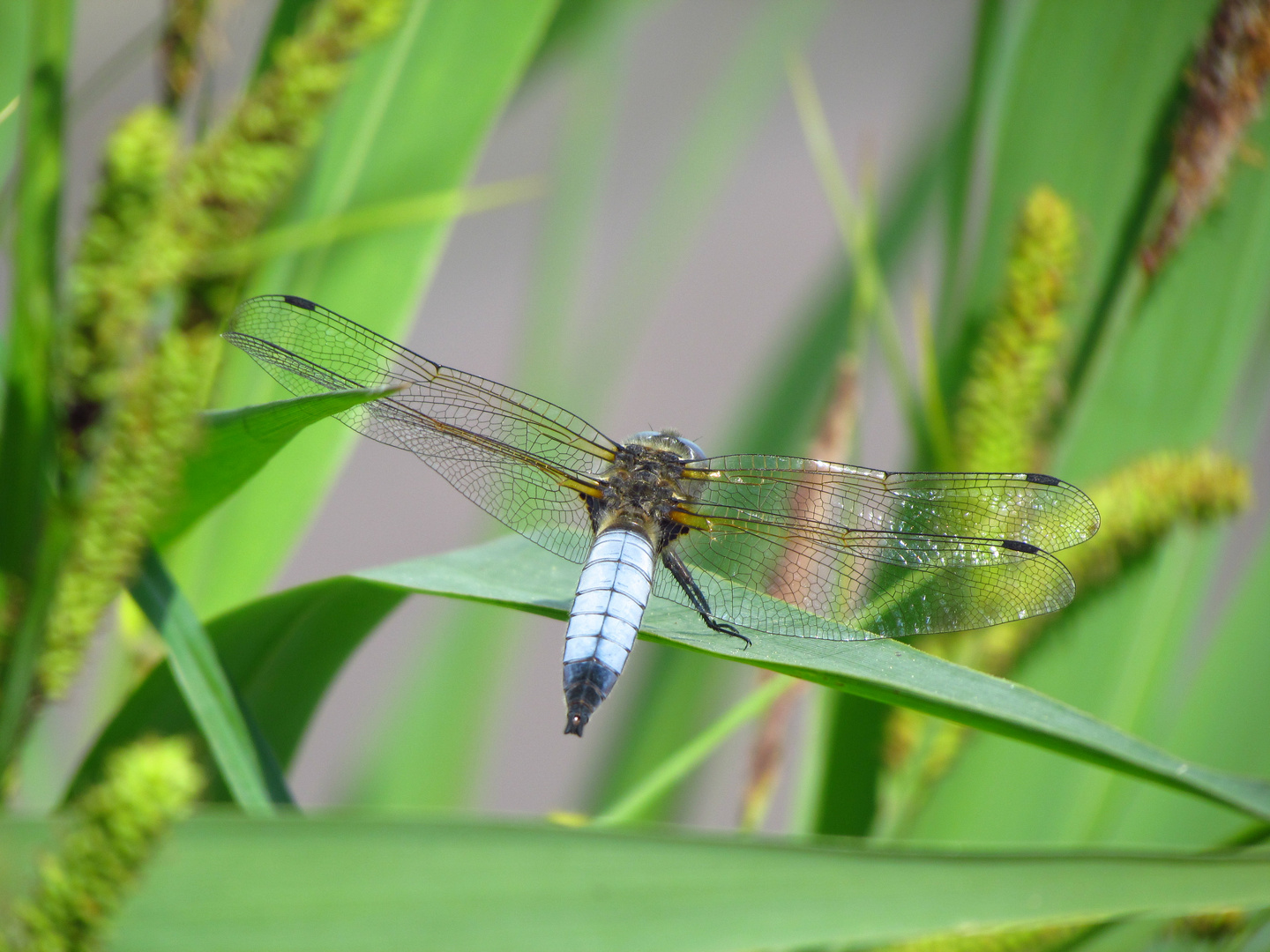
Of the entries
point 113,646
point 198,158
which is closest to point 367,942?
point 198,158

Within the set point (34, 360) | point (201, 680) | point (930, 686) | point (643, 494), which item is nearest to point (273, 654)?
point (201, 680)

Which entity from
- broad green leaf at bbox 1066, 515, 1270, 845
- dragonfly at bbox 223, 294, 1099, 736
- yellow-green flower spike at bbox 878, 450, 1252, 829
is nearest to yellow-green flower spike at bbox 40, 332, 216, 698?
dragonfly at bbox 223, 294, 1099, 736

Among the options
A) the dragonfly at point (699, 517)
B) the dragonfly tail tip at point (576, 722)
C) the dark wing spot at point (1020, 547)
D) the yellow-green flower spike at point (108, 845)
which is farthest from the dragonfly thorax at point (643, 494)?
the yellow-green flower spike at point (108, 845)

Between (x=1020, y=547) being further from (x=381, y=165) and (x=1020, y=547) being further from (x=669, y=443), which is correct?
(x=381, y=165)

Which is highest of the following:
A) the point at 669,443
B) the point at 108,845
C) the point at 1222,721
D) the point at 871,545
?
the point at 669,443

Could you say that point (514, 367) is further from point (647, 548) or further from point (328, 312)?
point (328, 312)

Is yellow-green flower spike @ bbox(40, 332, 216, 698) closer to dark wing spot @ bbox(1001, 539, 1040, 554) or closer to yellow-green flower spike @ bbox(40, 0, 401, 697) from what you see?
yellow-green flower spike @ bbox(40, 0, 401, 697)
